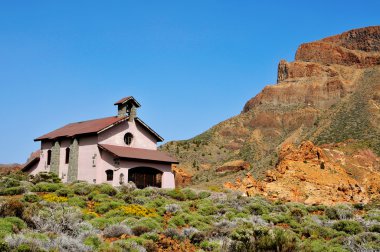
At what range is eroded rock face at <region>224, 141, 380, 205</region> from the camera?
37.0 meters

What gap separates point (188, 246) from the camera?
15.9 metres

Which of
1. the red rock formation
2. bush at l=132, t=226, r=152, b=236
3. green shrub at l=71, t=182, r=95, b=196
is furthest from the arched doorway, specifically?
the red rock formation

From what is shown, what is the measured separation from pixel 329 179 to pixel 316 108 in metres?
55.3

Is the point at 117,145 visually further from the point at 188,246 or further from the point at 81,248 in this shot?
the point at 81,248

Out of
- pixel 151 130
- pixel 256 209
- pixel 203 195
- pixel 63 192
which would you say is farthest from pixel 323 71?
pixel 63 192

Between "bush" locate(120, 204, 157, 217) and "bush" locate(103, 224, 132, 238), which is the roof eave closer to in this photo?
"bush" locate(120, 204, 157, 217)

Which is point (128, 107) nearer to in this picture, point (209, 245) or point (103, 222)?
point (103, 222)

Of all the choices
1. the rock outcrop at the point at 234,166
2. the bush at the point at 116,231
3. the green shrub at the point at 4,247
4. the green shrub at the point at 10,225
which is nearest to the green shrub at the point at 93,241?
the bush at the point at 116,231

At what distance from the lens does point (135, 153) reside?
34.7 m

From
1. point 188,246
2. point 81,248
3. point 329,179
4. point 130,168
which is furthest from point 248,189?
point 81,248

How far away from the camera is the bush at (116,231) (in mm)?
15727

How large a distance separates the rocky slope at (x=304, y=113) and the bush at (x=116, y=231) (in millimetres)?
46935

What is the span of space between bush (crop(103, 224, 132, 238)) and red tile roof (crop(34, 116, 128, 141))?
18.7 m

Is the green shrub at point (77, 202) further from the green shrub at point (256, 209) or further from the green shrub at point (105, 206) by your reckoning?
the green shrub at point (256, 209)
